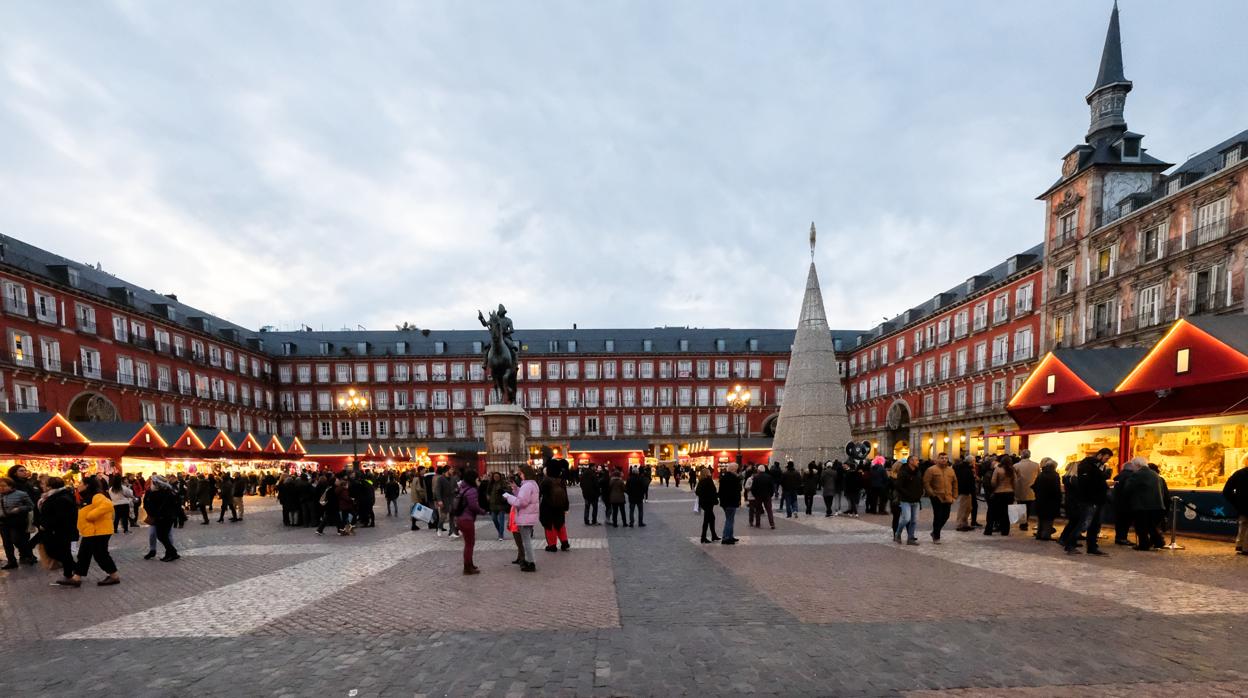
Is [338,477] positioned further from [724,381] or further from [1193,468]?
[724,381]

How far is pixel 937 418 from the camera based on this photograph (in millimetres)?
40875

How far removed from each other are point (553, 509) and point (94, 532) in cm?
630

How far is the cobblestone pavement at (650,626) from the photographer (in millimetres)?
4406

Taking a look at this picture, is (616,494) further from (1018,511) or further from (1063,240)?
(1063,240)

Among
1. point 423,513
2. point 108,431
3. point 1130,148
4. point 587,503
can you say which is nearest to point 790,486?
point 587,503

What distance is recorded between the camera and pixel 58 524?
7.80m

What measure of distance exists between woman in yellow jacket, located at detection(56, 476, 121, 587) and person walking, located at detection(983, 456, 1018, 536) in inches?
581

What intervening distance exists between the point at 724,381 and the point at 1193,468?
4686 cm

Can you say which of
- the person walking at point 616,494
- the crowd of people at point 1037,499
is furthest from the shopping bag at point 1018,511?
the person walking at point 616,494

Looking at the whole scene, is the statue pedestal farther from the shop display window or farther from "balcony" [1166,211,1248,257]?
"balcony" [1166,211,1248,257]

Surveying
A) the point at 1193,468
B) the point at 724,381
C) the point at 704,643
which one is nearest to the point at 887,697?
the point at 704,643

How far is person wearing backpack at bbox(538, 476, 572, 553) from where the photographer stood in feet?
31.2

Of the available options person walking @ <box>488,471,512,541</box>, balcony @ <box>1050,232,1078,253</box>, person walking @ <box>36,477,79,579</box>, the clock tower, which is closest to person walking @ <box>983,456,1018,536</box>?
person walking @ <box>488,471,512,541</box>

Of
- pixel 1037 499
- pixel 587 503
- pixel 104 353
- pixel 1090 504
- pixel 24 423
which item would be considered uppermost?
pixel 104 353
